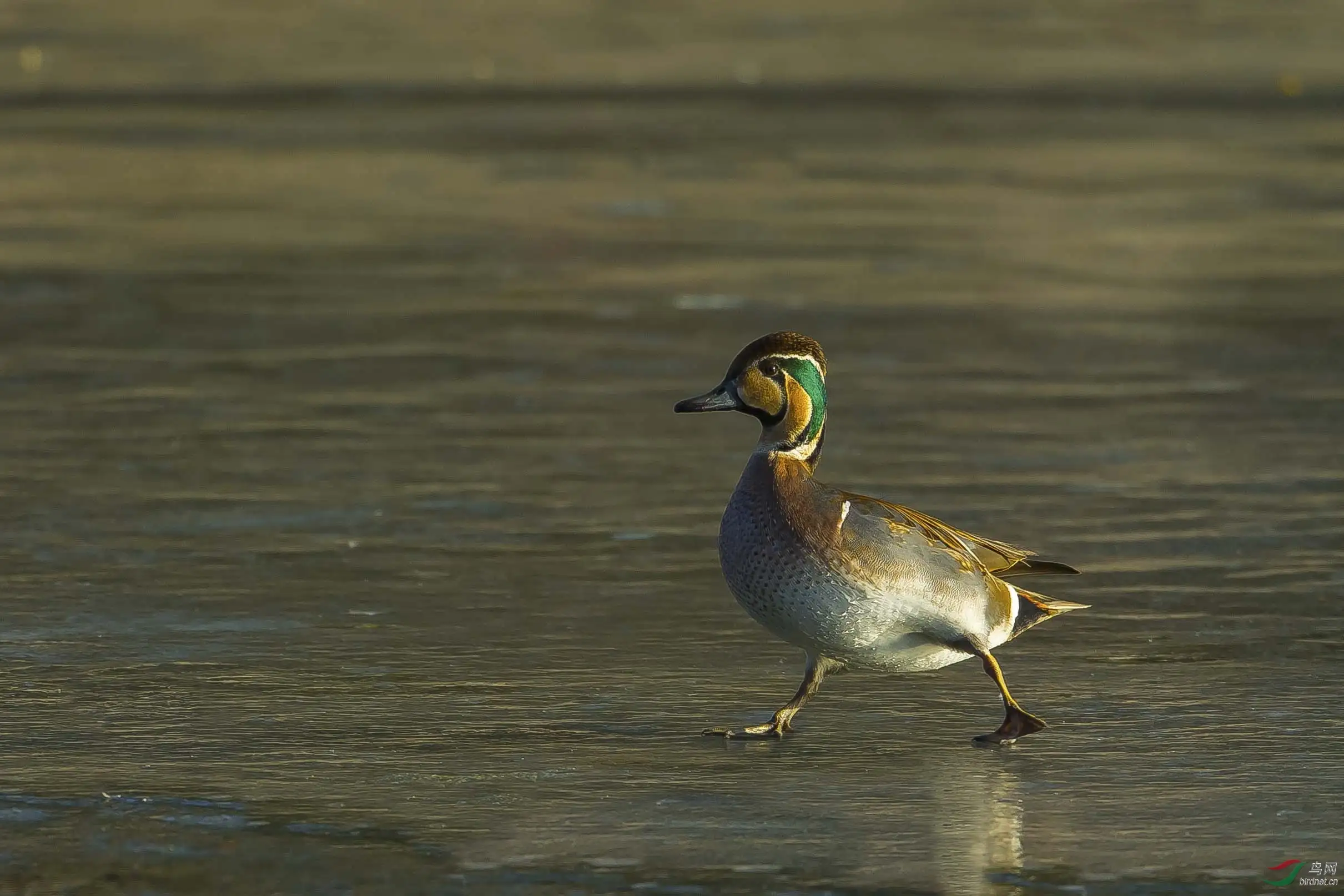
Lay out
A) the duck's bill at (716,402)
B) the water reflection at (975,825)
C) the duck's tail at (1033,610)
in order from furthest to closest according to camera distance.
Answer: the duck's tail at (1033,610) → the duck's bill at (716,402) → the water reflection at (975,825)

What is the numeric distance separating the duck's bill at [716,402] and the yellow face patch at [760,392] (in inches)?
1.2

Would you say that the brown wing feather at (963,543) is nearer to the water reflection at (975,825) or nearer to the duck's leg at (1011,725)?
the duck's leg at (1011,725)

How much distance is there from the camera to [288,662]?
7.09 metres

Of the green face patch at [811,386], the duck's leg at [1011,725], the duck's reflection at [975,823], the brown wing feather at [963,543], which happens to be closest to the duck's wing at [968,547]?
the brown wing feather at [963,543]

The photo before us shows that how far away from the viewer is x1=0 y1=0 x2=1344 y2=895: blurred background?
222 inches

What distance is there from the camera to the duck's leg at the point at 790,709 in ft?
20.9

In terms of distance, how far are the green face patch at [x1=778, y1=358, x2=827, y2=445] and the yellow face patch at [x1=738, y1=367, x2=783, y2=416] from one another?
0.06 m

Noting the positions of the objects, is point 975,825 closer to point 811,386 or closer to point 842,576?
point 842,576

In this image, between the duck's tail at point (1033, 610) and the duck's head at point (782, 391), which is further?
the duck's tail at point (1033, 610)

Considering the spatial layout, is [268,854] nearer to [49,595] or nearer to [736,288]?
[49,595]

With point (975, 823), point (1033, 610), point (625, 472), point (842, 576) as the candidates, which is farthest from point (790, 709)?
point (625, 472)

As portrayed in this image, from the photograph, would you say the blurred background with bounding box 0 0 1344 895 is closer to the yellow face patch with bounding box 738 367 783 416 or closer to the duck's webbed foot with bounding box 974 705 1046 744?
the duck's webbed foot with bounding box 974 705 1046 744

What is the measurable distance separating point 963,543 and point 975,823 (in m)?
1.12

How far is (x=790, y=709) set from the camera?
6.46 metres
